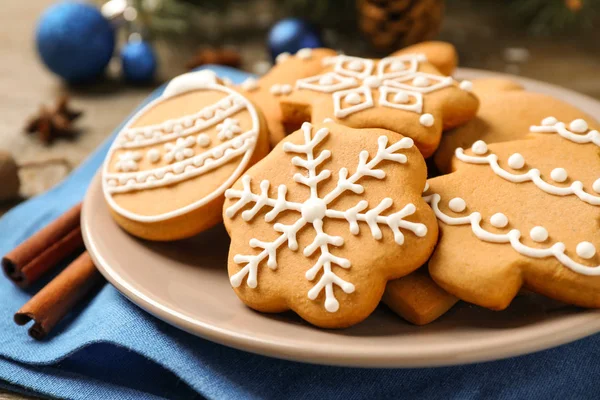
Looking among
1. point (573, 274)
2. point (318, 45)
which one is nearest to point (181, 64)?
point (318, 45)

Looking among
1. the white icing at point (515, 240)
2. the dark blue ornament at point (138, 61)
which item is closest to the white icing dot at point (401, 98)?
the white icing at point (515, 240)

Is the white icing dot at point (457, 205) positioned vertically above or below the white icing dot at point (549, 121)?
below

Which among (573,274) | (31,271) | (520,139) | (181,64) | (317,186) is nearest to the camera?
(573,274)

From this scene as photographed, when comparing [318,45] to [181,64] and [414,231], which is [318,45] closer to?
[181,64]

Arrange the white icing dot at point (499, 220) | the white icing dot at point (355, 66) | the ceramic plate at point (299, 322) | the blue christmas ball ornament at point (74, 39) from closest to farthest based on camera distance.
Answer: the ceramic plate at point (299, 322) < the white icing dot at point (499, 220) < the white icing dot at point (355, 66) < the blue christmas ball ornament at point (74, 39)

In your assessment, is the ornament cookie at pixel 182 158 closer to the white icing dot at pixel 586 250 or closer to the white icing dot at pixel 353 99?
the white icing dot at pixel 353 99

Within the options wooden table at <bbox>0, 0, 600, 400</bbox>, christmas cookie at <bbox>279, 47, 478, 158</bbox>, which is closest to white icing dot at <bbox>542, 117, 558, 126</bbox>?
christmas cookie at <bbox>279, 47, 478, 158</bbox>

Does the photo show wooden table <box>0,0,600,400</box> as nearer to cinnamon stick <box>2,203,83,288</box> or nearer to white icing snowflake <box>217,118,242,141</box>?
cinnamon stick <box>2,203,83,288</box>
